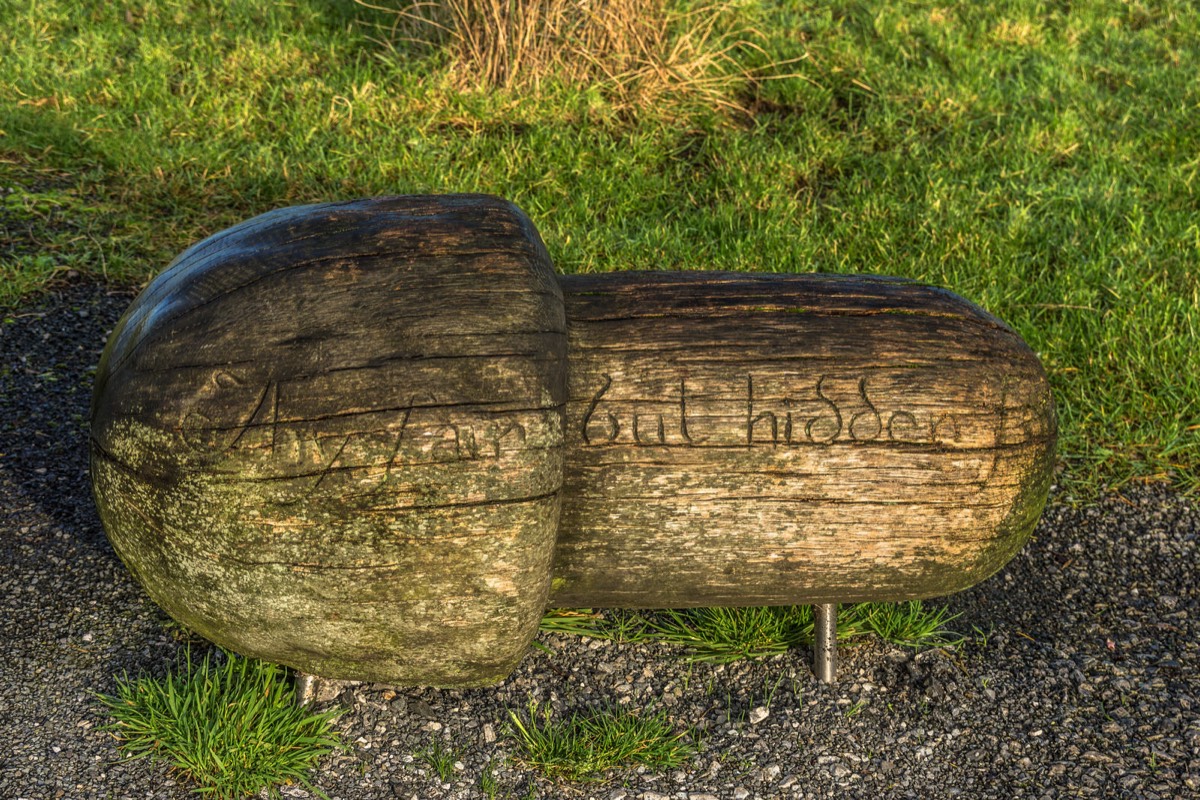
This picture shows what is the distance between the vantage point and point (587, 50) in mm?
5996

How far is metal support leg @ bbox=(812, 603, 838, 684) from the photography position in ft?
10.4

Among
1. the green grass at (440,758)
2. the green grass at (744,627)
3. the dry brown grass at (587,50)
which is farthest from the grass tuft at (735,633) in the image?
the dry brown grass at (587,50)

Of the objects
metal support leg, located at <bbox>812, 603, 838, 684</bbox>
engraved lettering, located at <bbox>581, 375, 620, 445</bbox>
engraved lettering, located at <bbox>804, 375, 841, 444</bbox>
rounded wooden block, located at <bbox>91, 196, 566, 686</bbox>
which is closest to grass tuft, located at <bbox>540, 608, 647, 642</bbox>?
metal support leg, located at <bbox>812, 603, 838, 684</bbox>

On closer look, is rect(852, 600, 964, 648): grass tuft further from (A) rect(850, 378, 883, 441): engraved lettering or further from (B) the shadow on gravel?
(B) the shadow on gravel

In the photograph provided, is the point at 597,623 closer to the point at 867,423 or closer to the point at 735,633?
the point at 735,633

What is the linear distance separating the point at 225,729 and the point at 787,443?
150 centimetres

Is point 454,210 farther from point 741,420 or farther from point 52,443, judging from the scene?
point 52,443

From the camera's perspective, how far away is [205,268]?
2779 millimetres

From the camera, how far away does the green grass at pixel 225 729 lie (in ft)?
9.10

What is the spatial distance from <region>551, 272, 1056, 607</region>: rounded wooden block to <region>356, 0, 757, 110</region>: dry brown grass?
3.32 meters

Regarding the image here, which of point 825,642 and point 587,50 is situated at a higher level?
point 587,50

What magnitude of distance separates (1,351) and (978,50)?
537 cm

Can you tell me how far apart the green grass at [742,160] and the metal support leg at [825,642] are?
4.83ft

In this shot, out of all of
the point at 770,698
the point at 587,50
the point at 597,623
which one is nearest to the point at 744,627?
the point at 770,698
